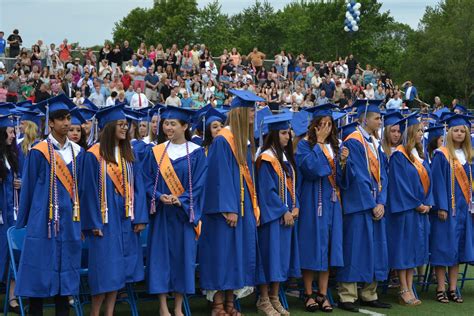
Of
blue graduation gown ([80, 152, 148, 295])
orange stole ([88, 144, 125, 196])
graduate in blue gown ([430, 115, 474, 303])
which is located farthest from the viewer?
graduate in blue gown ([430, 115, 474, 303])

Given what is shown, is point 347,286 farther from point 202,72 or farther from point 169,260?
point 202,72

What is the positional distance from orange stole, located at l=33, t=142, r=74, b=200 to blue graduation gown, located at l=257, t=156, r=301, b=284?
6.98 ft

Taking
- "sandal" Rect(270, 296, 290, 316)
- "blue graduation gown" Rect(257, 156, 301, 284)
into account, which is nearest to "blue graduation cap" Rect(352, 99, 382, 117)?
"blue graduation gown" Rect(257, 156, 301, 284)

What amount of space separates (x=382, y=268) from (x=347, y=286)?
1.52 feet

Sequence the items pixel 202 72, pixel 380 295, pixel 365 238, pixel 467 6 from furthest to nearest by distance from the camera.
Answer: pixel 467 6, pixel 202 72, pixel 380 295, pixel 365 238

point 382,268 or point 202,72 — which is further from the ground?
point 202,72

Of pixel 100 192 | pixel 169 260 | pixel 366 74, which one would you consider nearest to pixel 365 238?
pixel 169 260

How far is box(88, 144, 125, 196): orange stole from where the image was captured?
7961 millimetres

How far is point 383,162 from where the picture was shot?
32.5 ft

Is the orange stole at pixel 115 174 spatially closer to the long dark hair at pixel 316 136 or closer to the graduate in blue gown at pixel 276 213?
the graduate in blue gown at pixel 276 213

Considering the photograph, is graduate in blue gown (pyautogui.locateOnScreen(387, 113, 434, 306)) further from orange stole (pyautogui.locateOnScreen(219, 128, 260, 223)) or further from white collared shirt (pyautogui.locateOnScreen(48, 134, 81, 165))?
white collared shirt (pyautogui.locateOnScreen(48, 134, 81, 165))

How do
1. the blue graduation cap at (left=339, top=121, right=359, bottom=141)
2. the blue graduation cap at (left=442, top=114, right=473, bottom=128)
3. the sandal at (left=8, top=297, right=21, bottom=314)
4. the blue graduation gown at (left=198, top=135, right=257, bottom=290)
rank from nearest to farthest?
the blue graduation gown at (left=198, top=135, right=257, bottom=290) < the sandal at (left=8, top=297, right=21, bottom=314) < the blue graduation cap at (left=339, top=121, right=359, bottom=141) < the blue graduation cap at (left=442, top=114, right=473, bottom=128)

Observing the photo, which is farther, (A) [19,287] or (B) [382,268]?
(B) [382,268]

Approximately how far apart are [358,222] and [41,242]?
3.68 meters
